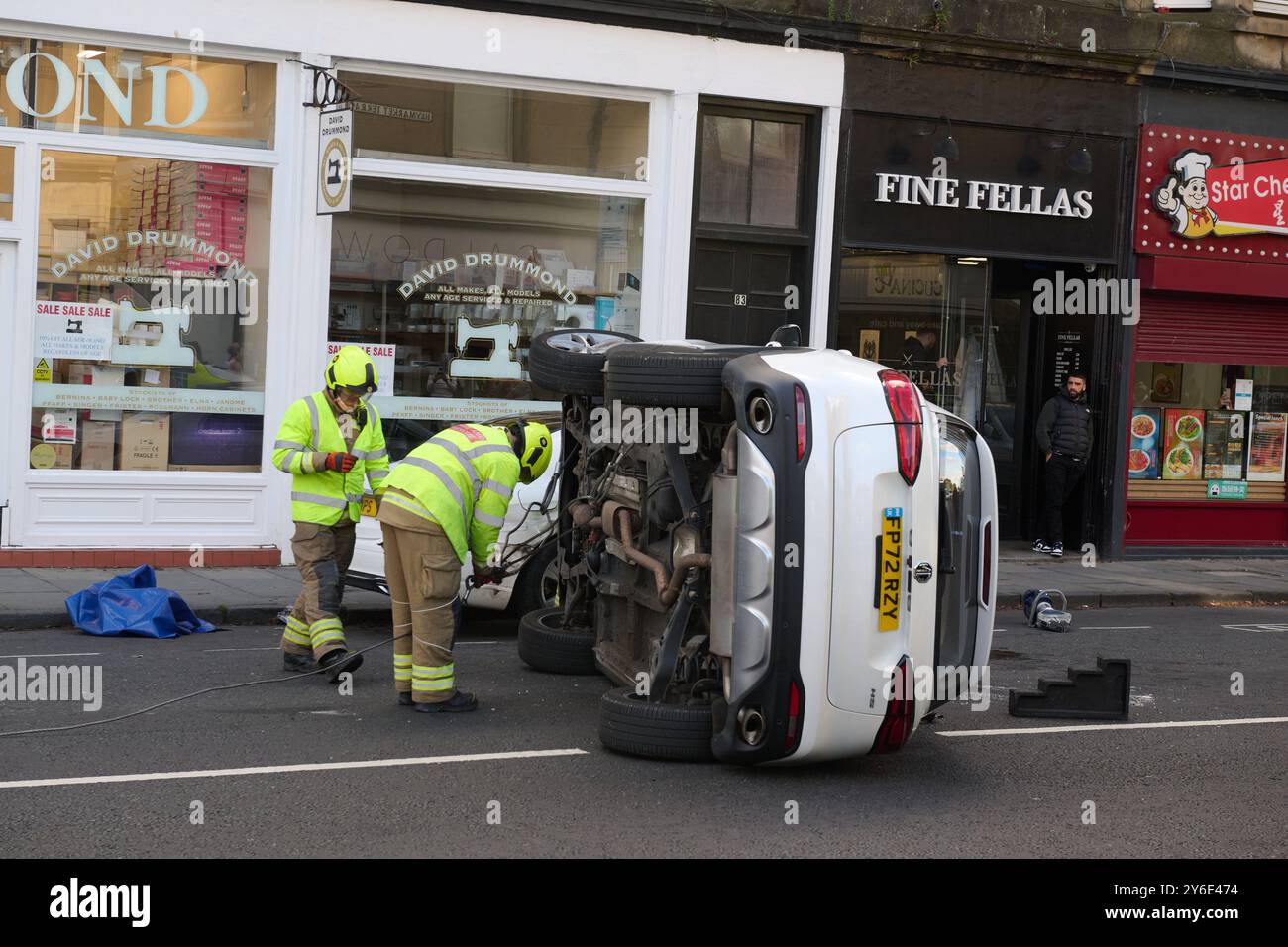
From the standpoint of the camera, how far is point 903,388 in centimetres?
643

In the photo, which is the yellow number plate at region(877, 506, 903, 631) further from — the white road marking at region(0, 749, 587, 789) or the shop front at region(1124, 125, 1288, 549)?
the shop front at region(1124, 125, 1288, 549)

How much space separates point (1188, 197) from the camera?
16188 millimetres

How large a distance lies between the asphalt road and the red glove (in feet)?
3.87

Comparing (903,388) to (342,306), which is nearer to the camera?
(903,388)

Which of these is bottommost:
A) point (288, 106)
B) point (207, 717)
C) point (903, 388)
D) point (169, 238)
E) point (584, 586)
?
point (207, 717)

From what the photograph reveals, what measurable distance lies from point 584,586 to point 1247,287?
10674 mm

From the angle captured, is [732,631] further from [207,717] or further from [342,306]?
[342,306]

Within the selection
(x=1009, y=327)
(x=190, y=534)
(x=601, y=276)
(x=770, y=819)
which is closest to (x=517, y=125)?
(x=601, y=276)

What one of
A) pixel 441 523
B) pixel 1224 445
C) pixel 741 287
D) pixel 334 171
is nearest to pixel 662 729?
pixel 441 523

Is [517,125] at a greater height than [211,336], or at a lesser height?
greater

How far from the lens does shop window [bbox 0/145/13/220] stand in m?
12.4

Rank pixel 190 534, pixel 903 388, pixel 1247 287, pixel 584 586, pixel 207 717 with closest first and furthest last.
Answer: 1. pixel 903 388
2. pixel 207 717
3. pixel 584 586
4. pixel 190 534
5. pixel 1247 287

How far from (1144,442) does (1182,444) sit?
20.6 inches

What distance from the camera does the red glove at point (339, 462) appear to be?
8.24m
